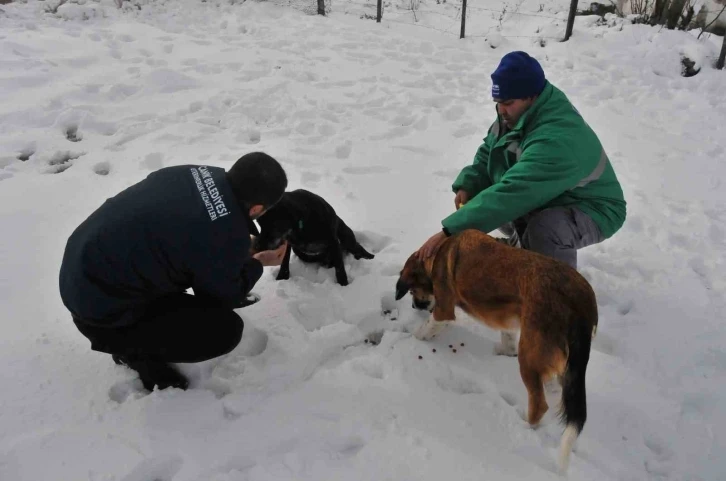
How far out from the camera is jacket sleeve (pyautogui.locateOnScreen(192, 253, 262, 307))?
226cm

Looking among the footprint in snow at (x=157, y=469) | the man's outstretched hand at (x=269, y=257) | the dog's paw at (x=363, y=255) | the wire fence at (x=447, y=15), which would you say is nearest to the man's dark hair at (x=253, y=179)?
the man's outstretched hand at (x=269, y=257)

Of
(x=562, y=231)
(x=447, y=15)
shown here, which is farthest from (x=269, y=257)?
(x=447, y=15)

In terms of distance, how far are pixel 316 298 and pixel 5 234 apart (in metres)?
2.76

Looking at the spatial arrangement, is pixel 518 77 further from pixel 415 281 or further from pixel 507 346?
pixel 507 346

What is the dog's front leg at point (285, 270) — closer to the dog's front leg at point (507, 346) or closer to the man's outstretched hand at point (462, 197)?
the man's outstretched hand at point (462, 197)

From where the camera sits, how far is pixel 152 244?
214cm

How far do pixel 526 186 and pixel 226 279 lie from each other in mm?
1843

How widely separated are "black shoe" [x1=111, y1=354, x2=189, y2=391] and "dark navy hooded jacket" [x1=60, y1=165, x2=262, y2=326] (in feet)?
A: 1.06

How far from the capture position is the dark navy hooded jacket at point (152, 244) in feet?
6.96

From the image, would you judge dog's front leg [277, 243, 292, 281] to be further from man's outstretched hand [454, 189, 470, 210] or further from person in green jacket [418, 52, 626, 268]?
man's outstretched hand [454, 189, 470, 210]

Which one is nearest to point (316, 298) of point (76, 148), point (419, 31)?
point (76, 148)

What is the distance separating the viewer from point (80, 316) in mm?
2262

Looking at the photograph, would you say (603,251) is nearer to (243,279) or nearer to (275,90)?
(243,279)

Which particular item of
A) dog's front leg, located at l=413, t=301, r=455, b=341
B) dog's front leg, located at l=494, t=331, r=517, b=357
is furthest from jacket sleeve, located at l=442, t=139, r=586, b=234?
dog's front leg, located at l=494, t=331, r=517, b=357
